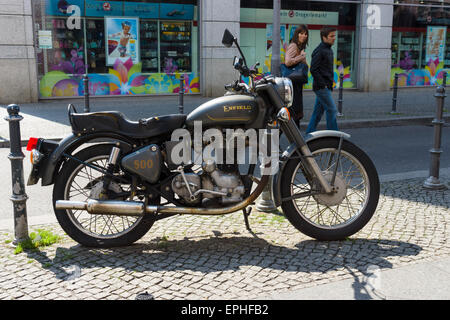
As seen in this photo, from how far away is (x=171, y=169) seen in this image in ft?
13.5

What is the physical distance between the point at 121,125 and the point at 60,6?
1180 centimetres

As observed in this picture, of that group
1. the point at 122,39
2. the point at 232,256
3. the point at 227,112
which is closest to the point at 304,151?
the point at 227,112

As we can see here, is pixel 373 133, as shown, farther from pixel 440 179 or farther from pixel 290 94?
pixel 290 94

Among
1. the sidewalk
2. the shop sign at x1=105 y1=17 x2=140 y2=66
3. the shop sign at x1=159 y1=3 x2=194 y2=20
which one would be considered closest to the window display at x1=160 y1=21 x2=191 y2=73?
the shop sign at x1=159 y1=3 x2=194 y2=20

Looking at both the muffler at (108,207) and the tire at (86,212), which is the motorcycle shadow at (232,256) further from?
the muffler at (108,207)

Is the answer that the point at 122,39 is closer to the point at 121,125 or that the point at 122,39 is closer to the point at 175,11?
the point at 175,11

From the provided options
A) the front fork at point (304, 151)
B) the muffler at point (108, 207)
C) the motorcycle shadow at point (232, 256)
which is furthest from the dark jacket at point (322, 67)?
the muffler at point (108, 207)

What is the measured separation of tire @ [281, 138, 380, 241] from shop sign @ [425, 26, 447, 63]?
1763cm

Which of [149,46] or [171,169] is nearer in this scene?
[171,169]

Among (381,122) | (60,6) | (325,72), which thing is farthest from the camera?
(60,6)

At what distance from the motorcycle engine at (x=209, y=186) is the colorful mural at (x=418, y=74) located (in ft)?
54.8

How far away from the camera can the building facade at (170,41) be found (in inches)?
552

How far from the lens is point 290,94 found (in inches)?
162

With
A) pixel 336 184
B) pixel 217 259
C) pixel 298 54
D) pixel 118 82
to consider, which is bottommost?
pixel 217 259
